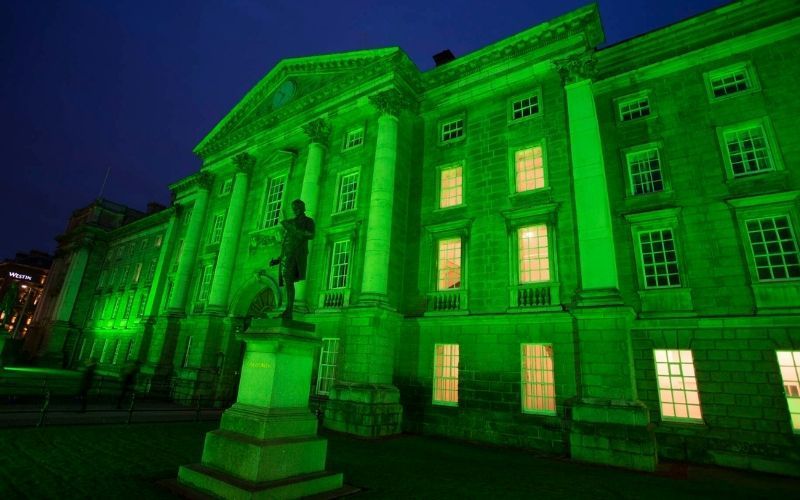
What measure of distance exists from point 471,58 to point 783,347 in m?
15.7

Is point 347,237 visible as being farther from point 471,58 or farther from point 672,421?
point 672,421

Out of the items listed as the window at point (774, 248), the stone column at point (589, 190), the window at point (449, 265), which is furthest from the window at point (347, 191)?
the window at point (774, 248)

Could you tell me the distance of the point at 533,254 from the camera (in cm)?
1468

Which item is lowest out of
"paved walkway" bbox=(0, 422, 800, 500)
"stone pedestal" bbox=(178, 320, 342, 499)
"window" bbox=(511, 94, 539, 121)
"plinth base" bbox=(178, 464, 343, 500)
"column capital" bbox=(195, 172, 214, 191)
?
"paved walkway" bbox=(0, 422, 800, 500)

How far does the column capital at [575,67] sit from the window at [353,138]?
32.1 ft

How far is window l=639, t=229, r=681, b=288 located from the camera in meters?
13.0

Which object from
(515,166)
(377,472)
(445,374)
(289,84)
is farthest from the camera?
(289,84)

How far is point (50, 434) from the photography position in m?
9.94

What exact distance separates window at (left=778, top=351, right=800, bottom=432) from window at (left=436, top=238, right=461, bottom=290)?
10036mm

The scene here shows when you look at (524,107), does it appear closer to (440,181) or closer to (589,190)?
(440,181)

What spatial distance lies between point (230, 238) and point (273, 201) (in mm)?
3391

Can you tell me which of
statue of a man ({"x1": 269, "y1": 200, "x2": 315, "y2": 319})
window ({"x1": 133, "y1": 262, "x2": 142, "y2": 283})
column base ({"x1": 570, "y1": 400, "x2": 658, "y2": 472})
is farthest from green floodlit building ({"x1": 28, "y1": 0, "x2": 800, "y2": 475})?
window ({"x1": 133, "y1": 262, "x2": 142, "y2": 283})

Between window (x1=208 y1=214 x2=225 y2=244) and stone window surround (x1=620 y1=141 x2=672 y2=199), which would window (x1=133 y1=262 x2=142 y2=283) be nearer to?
window (x1=208 y1=214 x2=225 y2=244)

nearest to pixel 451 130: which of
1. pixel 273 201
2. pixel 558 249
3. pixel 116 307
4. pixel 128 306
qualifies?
pixel 558 249
